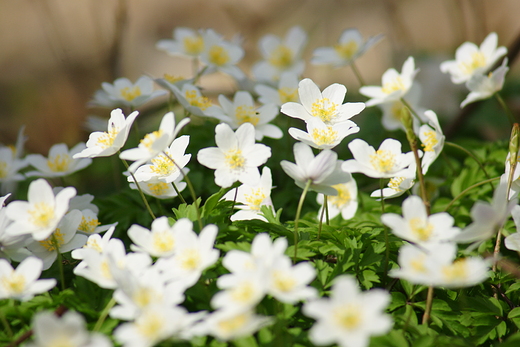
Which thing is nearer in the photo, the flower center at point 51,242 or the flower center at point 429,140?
the flower center at point 51,242

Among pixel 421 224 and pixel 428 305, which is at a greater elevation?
pixel 421 224

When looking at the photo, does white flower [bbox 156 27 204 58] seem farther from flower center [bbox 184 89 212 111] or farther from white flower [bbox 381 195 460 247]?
white flower [bbox 381 195 460 247]

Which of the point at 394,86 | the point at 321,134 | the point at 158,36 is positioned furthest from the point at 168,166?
the point at 158,36

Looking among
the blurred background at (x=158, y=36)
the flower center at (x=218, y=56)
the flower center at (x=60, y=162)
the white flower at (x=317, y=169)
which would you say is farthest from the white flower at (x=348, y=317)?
the blurred background at (x=158, y=36)

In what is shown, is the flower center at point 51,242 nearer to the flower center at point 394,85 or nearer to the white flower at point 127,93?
the white flower at point 127,93

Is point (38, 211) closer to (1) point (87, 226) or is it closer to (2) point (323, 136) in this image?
(1) point (87, 226)
